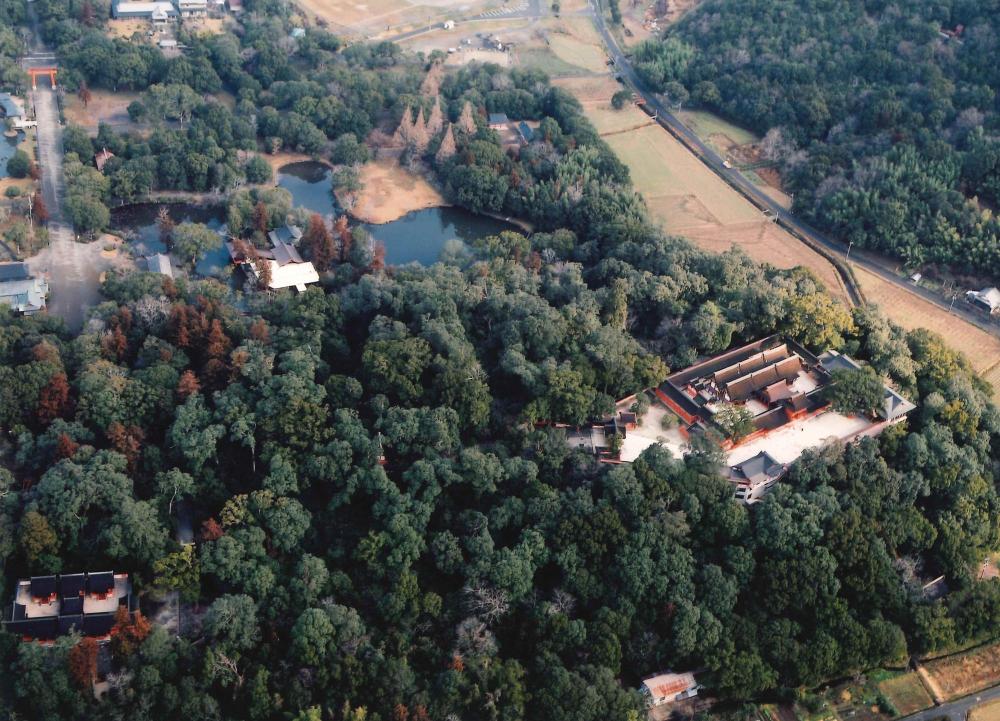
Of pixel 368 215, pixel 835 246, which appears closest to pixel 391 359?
pixel 368 215

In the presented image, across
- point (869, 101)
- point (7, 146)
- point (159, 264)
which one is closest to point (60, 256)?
point (159, 264)

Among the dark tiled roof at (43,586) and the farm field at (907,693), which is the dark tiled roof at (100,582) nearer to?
the dark tiled roof at (43,586)

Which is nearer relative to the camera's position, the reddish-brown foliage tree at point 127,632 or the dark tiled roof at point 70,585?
the reddish-brown foliage tree at point 127,632

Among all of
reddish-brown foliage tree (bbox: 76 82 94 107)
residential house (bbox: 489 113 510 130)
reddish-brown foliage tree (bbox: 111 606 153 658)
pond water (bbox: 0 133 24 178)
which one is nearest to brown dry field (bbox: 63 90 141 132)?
reddish-brown foliage tree (bbox: 76 82 94 107)

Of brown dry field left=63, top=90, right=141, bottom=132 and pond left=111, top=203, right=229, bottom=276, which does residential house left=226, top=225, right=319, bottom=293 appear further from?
brown dry field left=63, top=90, right=141, bottom=132

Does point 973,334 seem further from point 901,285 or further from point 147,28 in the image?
point 147,28

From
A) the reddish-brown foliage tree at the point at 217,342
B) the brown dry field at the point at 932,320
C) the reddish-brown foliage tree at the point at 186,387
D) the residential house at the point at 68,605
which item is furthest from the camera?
the brown dry field at the point at 932,320

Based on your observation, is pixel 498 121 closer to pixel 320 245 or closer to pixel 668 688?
pixel 320 245

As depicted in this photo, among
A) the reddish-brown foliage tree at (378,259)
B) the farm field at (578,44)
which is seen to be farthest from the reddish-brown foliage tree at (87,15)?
the reddish-brown foliage tree at (378,259)
